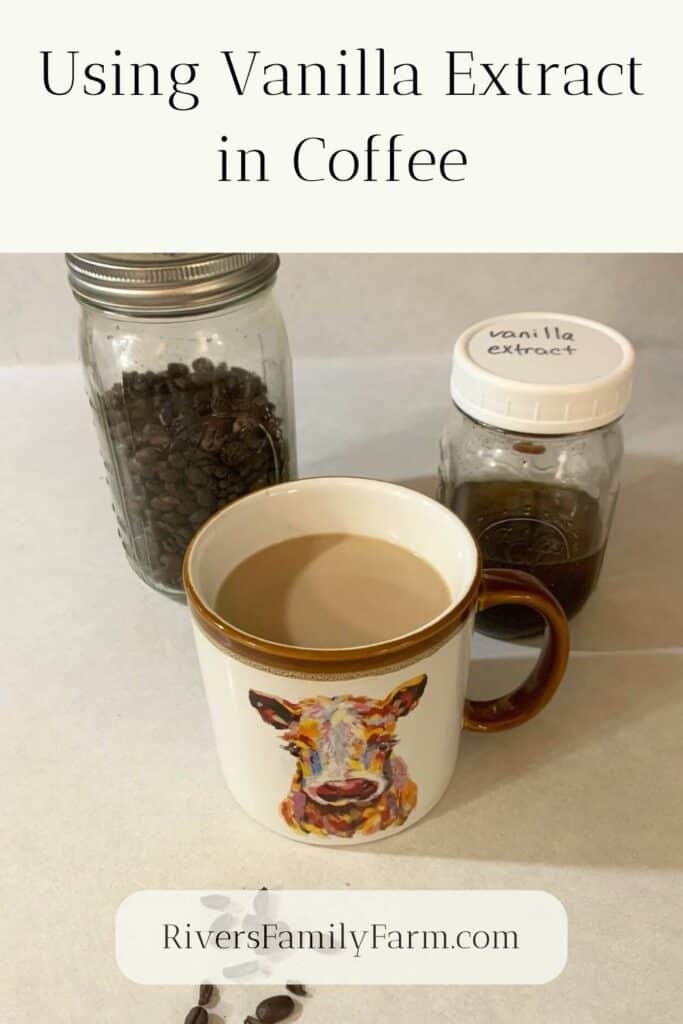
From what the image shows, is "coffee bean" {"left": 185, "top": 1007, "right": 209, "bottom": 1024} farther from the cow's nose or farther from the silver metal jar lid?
the silver metal jar lid

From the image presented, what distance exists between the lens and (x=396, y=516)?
18.1 inches

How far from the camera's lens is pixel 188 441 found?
516 mm

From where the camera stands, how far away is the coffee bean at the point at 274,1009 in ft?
1.25

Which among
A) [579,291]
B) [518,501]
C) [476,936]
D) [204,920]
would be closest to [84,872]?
[204,920]

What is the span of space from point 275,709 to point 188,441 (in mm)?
183

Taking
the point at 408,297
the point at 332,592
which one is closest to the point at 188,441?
the point at 332,592

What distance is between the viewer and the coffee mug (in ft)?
1.23

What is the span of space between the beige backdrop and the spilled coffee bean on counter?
29cm

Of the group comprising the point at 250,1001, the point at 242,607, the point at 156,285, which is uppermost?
the point at 156,285

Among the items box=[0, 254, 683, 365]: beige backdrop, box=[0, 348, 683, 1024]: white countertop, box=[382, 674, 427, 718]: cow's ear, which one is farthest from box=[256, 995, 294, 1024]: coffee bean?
box=[0, 254, 683, 365]: beige backdrop

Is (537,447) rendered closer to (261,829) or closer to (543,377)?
(543,377)

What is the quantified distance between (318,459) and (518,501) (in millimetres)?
205

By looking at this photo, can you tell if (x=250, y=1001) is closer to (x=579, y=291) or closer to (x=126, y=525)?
(x=126, y=525)

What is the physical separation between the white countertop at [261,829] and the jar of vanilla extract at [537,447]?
1.9 inches
